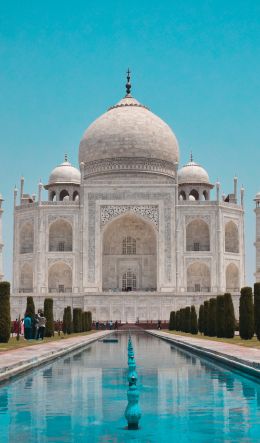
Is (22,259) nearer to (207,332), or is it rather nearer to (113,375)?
(207,332)

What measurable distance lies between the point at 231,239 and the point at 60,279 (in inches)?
433

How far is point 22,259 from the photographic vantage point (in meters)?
39.3

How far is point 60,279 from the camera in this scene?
3984 cm

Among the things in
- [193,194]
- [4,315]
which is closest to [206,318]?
[4,315]

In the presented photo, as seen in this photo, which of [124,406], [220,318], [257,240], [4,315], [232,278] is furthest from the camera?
[232,278]

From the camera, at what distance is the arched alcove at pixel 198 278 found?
3941cm

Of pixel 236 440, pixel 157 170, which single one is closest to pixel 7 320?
pixel 236 440

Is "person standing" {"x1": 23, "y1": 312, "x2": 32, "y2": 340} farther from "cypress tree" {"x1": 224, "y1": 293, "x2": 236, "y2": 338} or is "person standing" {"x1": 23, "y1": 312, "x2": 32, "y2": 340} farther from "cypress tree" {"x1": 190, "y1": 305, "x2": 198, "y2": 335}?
"cypress tree" {"x1": 190, "y1": 305, "x2": 198, "y2": 335}

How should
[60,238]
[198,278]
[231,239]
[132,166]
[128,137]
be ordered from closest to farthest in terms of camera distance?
[198,278] < [60,238] < [132,166] < [231,239] < [128,137]

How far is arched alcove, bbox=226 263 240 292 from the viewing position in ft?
131

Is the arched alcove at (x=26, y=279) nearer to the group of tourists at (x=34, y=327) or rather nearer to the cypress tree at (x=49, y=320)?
the cypress tree at (x=49, y=320)

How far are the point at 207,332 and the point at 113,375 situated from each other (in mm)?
14756

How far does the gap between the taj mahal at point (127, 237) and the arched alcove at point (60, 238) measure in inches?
2.4

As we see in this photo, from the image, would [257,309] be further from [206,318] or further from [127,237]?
[127,237]
